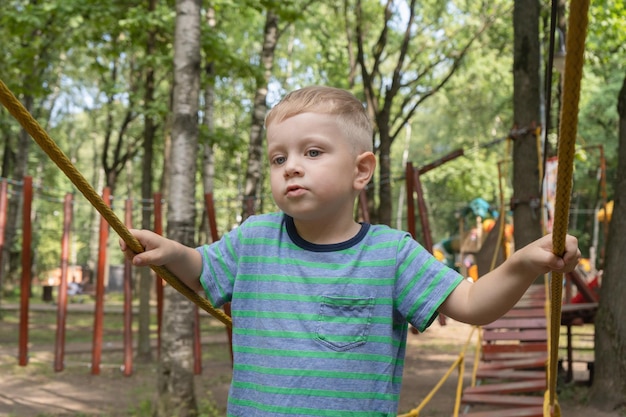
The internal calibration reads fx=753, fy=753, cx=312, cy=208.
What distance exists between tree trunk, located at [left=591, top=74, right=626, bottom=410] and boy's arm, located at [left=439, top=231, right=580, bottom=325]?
6.73m

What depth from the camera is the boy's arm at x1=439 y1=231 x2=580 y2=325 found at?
1544 mm

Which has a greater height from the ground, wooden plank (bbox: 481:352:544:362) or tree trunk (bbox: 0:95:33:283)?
tree trunk (bbox: 0:95:33:283)

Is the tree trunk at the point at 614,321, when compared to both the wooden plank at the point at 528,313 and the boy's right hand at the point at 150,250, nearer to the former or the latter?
the wooden plank at the point at 528,313

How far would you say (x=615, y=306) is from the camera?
808 centimetres

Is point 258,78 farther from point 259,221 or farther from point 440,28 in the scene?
point 440,28

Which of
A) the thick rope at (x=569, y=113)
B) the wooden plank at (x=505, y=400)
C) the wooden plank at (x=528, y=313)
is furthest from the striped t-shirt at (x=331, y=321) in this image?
the wooden plank at (x=528, y=313)

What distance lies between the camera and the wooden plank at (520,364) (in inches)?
317

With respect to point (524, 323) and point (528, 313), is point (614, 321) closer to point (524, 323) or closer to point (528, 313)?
point (524, 323)

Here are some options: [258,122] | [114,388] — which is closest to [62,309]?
[114,388]

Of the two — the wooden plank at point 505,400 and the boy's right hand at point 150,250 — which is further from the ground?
the boy's right hand at point 150,250

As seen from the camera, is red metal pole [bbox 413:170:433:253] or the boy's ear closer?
the boy's ear

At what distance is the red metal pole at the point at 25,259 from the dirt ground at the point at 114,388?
0.73 m

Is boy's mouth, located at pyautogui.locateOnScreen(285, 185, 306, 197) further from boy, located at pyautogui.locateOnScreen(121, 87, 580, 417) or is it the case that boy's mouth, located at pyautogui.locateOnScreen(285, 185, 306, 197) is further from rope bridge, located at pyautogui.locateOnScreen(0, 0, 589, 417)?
rope bridge, located at pyautogui.locateOnScreen(0, 0, 589, 417)

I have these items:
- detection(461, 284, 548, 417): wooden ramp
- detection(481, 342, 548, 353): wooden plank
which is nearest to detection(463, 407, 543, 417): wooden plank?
detection(461, 284, 548, 417): wooden ramp
